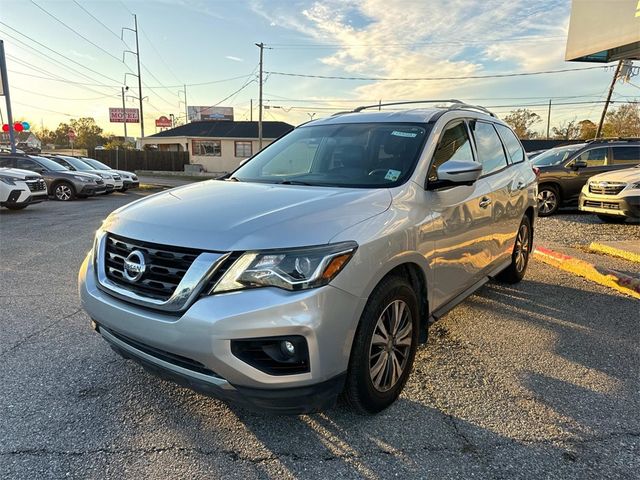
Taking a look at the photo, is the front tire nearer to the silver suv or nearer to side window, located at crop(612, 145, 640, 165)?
the silver suv

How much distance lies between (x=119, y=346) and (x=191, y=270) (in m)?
0.78

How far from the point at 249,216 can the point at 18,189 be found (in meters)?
11.4

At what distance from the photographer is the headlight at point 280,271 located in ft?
6.70

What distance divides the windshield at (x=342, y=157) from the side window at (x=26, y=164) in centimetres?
1464

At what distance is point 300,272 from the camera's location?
2059 millimetres

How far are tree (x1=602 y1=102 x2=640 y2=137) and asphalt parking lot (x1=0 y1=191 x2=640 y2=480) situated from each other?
4638 cm

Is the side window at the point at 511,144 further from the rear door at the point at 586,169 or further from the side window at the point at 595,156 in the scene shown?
the side window at the point at 595,156

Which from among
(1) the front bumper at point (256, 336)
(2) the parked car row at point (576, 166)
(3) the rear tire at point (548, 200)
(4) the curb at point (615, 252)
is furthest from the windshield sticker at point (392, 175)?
(3) the rear tire at point (548, 200)

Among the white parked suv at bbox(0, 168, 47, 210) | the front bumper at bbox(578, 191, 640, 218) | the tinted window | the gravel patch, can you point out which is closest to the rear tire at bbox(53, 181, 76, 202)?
the tinted window

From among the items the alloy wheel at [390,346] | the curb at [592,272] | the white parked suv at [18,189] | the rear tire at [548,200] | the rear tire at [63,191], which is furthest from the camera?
the rear tire at [63,191]

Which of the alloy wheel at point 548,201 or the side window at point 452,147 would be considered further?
the alloy wheel at point 548,201

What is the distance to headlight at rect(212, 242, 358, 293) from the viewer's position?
2043 mm

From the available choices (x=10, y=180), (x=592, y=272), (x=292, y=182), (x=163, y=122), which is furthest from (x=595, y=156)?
(x=163, y=122)

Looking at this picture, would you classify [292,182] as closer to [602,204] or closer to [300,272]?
[300,272]
